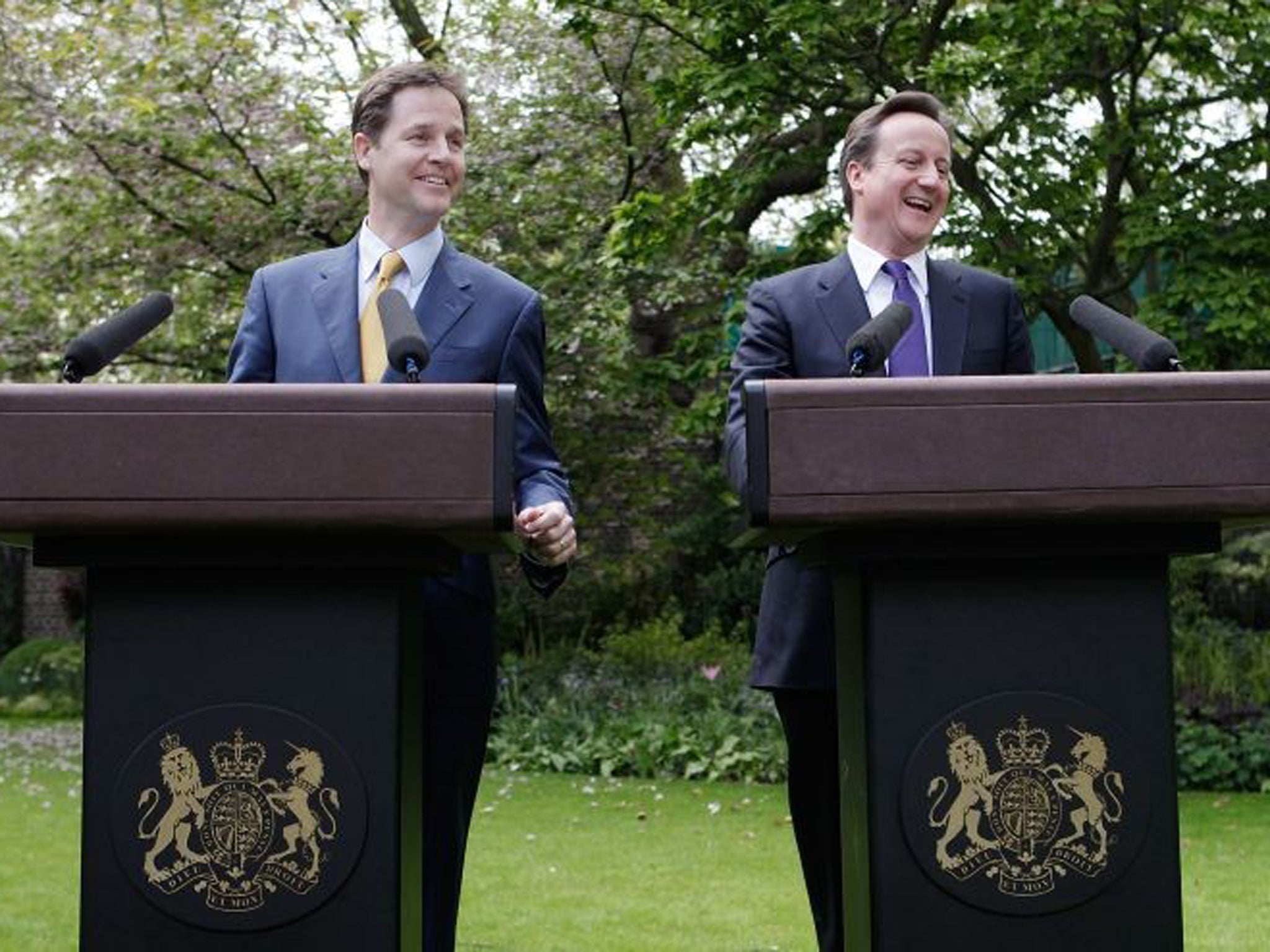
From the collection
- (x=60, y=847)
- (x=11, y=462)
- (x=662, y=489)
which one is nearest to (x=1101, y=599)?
(x=11, y=462)

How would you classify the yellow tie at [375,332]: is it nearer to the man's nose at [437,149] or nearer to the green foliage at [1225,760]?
the man's nose at [437,149]

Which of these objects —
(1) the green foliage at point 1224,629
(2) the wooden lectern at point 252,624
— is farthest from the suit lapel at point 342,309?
(1) the green foliage at point 1224,629

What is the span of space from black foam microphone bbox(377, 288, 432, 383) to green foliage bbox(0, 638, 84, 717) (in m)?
14.5

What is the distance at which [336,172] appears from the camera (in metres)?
11.1

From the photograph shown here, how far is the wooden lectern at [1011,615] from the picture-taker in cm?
215

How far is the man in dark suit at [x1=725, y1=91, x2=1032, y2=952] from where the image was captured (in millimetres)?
2984

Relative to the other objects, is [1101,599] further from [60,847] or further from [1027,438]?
[60,847]

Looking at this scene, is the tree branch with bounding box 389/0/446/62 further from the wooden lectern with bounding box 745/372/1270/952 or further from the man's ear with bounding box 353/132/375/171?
the wooden lectern with bounding box 745/372/1270/952

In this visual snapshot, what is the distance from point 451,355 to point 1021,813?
3.88ft

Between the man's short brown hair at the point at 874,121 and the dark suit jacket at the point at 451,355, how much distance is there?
0.62m

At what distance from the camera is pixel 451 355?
2865 mm

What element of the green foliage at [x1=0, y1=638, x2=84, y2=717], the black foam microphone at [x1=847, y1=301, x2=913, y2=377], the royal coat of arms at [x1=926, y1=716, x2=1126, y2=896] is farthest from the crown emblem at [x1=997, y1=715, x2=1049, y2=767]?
the green foliage at [x1=0, y1=638, x2=84, y2=717]

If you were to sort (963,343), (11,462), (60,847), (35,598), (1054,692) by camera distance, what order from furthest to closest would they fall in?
(35,598) < (60,847) < (963,343) < (1054,692) < (11,462)

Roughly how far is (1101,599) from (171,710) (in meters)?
1.21
